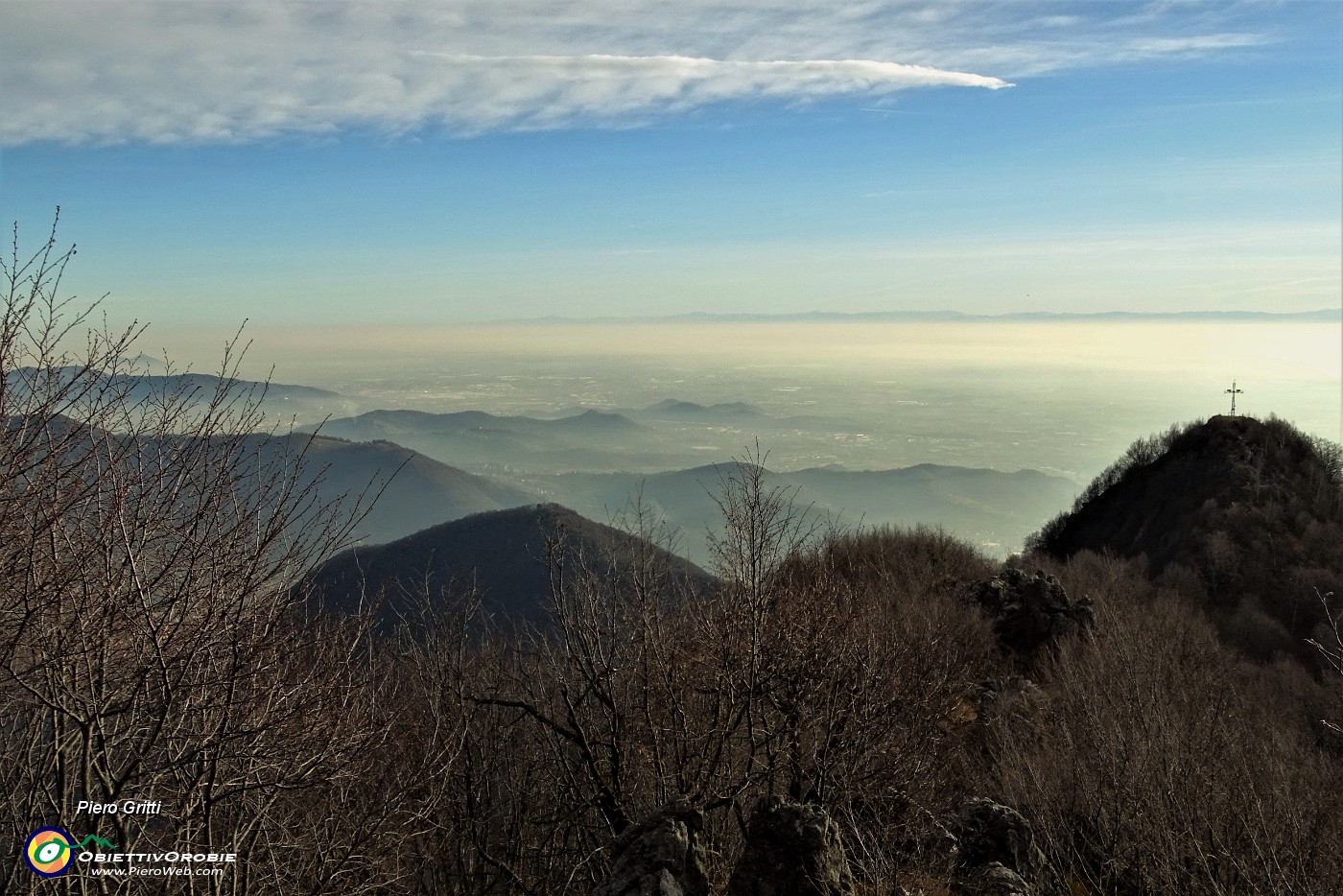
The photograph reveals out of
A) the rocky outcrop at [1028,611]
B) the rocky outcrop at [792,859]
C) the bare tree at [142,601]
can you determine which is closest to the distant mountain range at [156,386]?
the bare tree at [142,601]

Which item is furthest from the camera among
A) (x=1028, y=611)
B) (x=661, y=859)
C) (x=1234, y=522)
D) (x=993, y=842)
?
(x=1234, y=522)

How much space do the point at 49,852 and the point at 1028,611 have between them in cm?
2312

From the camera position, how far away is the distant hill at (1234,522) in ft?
109

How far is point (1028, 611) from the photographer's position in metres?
24.6

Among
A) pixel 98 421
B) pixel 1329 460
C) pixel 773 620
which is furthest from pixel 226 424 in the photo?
pixel 1329 460

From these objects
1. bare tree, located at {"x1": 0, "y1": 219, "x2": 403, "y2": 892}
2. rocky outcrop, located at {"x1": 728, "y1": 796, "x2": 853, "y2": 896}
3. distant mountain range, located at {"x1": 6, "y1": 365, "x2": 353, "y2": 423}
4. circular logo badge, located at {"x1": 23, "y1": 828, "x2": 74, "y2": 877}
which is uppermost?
distant mountain range, located at {"x1": 6, "y1": 365, "x2": 353, "y2": 423}

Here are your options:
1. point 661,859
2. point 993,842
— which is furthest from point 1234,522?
point 661,859

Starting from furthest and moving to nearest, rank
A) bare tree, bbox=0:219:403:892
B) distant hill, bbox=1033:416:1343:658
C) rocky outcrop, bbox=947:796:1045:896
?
distant hill, bbox=1033:416:1343:658 → rocky outcrop, bbox=947:796:1045:896 → bare tree, bbox=0:219:403:892

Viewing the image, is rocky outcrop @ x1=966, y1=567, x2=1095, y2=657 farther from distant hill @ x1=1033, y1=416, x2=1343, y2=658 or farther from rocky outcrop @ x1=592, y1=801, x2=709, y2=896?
rocky outcrop @ x1=592, y1=801, x2=709, y2=896

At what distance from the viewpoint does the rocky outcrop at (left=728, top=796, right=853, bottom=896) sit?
8320 mm

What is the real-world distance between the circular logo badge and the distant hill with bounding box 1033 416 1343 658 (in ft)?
110

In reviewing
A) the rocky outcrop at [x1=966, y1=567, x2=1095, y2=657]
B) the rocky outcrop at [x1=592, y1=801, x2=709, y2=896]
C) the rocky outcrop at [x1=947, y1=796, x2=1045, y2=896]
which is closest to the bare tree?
the rocky outcrop at [x1=592, y1=801, x2=709, y2=896]

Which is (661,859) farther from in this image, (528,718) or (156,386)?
(528,718)

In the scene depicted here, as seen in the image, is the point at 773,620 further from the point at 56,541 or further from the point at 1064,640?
the point at 1064,640
